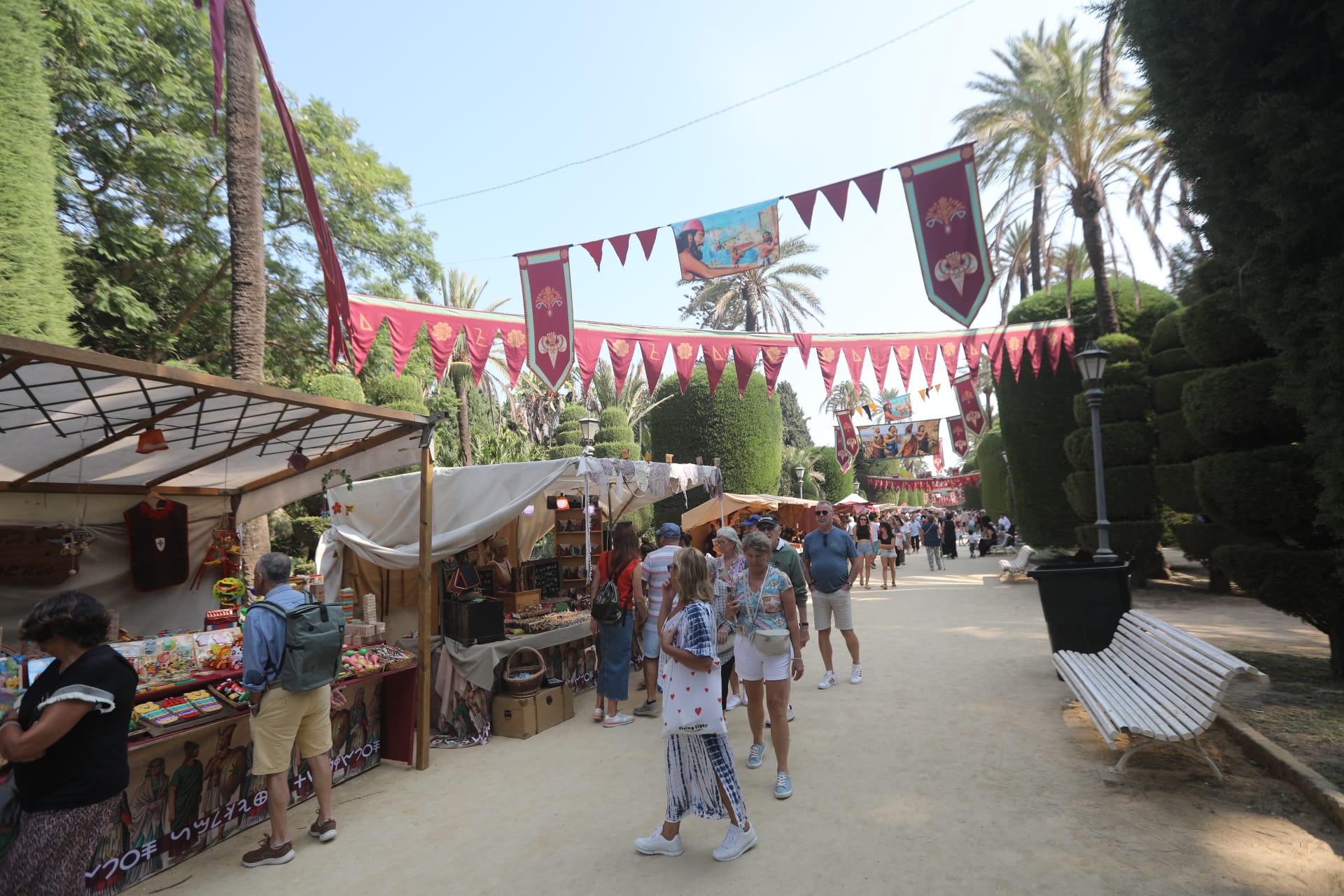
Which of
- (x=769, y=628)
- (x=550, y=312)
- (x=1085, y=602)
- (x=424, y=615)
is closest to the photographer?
(x=769, y=628)

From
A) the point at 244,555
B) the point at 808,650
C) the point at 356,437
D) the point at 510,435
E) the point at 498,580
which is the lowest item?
the point at 808,650

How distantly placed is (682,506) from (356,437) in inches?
590

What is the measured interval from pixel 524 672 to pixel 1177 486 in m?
10.9

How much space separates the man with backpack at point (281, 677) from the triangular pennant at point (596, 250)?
7.51 meters

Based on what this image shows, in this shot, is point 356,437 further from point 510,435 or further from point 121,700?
point 510,435

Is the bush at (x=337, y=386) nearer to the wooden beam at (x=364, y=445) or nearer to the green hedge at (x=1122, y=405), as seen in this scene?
the wooden beam at (x=364, y=445)

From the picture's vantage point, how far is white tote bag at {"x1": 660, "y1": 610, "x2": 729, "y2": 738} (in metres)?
3.51

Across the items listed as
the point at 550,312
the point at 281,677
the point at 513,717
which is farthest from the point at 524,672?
the point at 550,312

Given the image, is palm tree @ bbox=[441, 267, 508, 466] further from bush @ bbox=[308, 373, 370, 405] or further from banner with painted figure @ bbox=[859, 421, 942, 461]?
banner with painted figure @ bbox=[859, 421, 942, 461]

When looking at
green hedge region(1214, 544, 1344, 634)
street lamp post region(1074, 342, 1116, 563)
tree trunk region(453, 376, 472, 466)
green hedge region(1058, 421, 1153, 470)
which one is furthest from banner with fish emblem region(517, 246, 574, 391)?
tree trunk region(453, 376, 472, 466)

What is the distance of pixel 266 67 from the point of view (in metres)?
7.93

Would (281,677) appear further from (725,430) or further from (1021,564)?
(725,430)

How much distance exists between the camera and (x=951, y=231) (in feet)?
26.6

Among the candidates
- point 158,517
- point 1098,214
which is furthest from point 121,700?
point 1098,214
